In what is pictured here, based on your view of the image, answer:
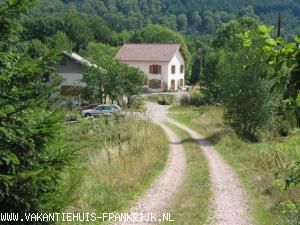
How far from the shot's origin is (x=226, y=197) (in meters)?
11.5

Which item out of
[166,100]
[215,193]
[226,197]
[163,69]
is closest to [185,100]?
[166,100]

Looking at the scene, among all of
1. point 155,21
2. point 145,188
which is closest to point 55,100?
point 145,188

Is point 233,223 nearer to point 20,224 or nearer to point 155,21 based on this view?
point 20,224

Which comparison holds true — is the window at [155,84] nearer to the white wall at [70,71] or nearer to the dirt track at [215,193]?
the white wall at [70,71]

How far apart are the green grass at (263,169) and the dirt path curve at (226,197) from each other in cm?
24

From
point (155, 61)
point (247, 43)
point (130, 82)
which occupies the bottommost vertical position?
point (130, 82)

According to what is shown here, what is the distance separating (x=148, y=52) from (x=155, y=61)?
2.23 metres

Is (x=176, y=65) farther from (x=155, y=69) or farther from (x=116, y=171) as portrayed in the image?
(x=116, y=171)

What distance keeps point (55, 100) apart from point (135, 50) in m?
59.1

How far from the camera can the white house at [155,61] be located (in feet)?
210

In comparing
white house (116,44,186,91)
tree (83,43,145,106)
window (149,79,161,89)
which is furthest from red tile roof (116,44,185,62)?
tree (83,43,145,106)

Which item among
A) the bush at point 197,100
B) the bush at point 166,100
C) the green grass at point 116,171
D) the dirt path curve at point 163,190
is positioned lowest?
the bush at point 166,100

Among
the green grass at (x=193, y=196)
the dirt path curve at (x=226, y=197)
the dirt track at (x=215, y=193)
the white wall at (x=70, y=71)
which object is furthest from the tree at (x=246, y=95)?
the white wall at (x=70, y=71)

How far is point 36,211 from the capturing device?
655 cm
